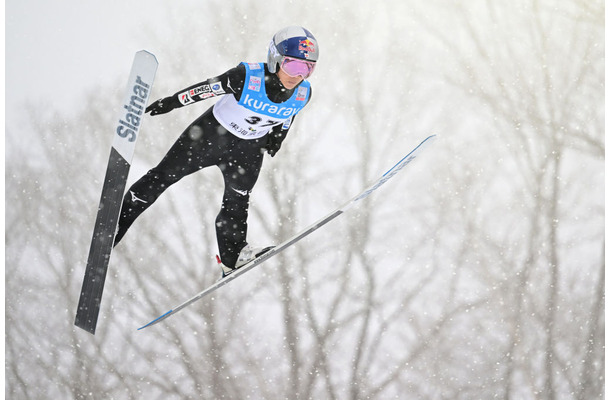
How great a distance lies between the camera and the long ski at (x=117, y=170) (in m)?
3.61

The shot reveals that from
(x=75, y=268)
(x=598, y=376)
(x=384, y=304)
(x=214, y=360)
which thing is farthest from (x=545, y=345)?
(x=75, y=268)

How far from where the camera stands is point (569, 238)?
11773 mm

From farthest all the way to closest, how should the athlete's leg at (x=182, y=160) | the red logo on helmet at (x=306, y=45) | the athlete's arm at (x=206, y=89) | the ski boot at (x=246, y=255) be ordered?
the ski boot at (x=246, y=255)
the athlete's leg at (x=182, y=160)
the athlete's arm at (x=206, y=89)
the red logo on helmet at (x=306, y=45)

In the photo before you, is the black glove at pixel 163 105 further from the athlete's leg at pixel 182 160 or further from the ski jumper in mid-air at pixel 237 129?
the athlete's leg at pixel 182 160

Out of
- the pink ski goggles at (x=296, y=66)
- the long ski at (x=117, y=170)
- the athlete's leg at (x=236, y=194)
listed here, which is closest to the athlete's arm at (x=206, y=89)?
the long ski at (x=117, y=170)

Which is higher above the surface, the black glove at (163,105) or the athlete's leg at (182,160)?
the black glove at (163,105)

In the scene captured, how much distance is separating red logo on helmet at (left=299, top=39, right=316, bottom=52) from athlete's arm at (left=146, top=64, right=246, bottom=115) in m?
0.34

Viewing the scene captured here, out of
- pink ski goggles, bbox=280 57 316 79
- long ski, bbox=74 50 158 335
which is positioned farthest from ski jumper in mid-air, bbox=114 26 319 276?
long ski, bbox=74 50 158 335

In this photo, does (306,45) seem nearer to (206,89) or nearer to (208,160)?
(206,89)

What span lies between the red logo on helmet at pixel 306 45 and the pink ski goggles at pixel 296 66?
6 cm

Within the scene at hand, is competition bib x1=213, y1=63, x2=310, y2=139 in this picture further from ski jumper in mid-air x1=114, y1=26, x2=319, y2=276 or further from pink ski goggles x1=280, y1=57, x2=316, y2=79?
pink ski goggles x1=280, y1=57, x2=316, y2=79

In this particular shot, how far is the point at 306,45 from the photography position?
3451 mm

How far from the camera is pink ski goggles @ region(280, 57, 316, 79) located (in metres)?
3.45

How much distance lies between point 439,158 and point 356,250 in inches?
91.1
